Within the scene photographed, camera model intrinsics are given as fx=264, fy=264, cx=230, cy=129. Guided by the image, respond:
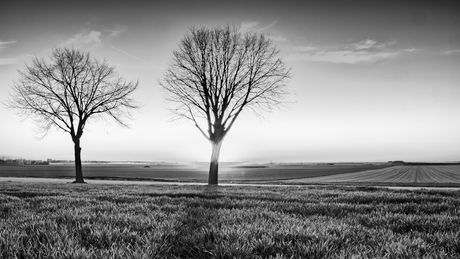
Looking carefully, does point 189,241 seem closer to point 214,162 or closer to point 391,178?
point 214,162

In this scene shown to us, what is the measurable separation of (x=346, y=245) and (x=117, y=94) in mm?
24594

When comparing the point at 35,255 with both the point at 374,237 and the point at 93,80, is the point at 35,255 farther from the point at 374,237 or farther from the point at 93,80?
the point at 93,80

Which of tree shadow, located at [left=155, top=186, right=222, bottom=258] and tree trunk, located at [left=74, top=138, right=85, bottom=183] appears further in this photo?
tree trunk, located at [left=74, top=138, right=85, bottom=183]

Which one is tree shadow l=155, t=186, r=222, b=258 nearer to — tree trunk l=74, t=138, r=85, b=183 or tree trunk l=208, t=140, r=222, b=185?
tree trunk l=208, t=140, r=222, b=185

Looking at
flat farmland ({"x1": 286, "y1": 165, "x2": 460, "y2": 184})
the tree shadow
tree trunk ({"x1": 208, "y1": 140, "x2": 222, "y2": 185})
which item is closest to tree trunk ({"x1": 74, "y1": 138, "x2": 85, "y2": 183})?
tree trunk ({"x1": 208, "y1": 140, "x2": 222, "y2": 185})

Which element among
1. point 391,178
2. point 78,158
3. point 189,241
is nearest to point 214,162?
point 78,158

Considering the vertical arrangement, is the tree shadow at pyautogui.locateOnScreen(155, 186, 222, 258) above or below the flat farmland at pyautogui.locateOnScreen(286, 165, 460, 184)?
above

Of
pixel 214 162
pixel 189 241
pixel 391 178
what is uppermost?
pixel 189 241

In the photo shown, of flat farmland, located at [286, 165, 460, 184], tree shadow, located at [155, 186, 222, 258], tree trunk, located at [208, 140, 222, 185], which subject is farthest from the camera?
flat farmland, located at [286, 165, 460, 184]

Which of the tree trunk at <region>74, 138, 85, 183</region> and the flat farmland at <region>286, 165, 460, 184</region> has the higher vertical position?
the tree trunk at <region>74, 138, 85, 183</region>

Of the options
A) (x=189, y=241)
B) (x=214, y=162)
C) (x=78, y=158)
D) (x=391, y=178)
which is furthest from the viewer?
(x=391, y=178)

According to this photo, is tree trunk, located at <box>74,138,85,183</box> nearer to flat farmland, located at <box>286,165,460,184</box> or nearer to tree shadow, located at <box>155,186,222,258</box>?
tree shadow, located at <box>155,186,222,258</box>

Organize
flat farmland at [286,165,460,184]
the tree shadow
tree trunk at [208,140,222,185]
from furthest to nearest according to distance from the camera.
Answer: flat farmland at [286,165,460,184] → tree trunk at [208,140,222,185] → the tree shadow

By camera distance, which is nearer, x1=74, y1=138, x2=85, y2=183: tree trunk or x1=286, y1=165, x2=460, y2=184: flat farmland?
x1=74, y1=138, x2=85, y2=183: tree trunk
